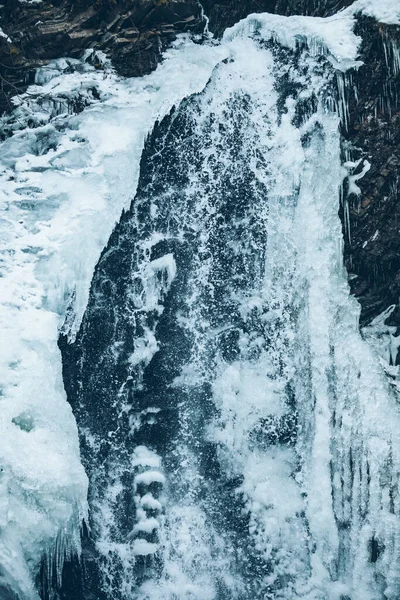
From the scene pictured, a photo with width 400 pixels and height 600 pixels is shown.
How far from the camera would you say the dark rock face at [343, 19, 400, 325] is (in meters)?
6.08

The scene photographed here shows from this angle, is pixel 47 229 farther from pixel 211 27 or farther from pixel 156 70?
pixel 211 27

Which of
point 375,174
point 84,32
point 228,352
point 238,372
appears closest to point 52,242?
point 228,352

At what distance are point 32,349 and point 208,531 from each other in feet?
9.25

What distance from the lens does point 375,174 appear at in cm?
613

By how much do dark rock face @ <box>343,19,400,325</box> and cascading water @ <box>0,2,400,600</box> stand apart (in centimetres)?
25

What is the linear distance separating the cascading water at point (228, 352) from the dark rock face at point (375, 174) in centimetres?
25

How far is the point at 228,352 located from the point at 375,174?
8.98 ft

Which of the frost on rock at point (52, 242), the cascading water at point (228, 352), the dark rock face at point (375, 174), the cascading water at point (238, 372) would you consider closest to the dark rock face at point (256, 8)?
the cascading water at point (228, 352)

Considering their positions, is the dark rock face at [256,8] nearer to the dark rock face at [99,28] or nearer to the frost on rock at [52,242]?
the dark rock face at [99,28]

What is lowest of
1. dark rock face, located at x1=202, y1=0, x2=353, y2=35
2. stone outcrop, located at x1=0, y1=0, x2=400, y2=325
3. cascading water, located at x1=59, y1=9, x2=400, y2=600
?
cascading water, located at x1=59, y1=9, x2=400, y2=600

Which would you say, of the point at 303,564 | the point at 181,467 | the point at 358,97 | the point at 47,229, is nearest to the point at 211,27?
the point at 358,97

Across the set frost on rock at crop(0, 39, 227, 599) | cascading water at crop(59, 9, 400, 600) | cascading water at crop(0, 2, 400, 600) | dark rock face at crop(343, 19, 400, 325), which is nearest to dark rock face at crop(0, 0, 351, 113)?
frost on rock at crop(0, 39, 227, 599)

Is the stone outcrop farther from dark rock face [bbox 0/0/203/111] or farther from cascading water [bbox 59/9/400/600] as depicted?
cascading water [bbox 59/9/400/600]

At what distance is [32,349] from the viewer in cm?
533
